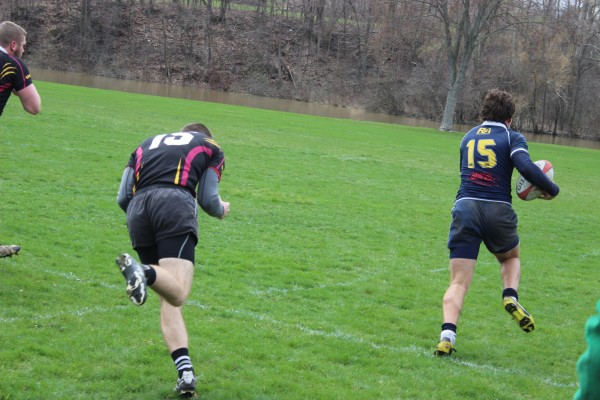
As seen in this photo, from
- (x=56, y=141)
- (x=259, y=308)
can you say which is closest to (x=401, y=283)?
(x=259, y=308)

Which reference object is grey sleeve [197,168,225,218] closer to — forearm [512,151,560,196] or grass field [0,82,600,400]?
grass field [0,82,600,400]

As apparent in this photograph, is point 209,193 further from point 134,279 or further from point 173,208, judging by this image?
point 134,279

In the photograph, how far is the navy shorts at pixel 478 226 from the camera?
6.65 metres

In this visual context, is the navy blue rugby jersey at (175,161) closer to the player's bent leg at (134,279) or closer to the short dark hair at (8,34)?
the player's bent leg at (134,279)

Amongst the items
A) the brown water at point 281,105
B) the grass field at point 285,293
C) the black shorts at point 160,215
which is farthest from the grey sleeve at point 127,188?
the brown water at point 281,105

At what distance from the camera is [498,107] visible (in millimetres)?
6793

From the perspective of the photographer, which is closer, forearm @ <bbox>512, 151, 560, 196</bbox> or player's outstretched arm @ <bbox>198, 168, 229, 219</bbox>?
player's outstretched arm @ <bbox>198, 168, 229, 219</bbox>

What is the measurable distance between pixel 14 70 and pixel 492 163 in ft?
14.4

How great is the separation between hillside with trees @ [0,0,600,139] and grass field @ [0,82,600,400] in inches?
1314

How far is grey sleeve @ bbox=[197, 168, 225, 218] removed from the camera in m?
5.21

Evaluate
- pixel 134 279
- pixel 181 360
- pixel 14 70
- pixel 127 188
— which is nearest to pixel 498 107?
pixel 127 188

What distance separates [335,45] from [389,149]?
4980 cm

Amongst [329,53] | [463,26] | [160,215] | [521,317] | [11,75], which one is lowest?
[521,317]

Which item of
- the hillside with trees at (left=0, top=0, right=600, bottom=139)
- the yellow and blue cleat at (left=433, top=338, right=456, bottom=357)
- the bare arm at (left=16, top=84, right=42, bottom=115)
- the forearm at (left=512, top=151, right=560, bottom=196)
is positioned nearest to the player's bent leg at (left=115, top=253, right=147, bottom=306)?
the yellow and blue cleat at (left=433, top=338, right=456, bottom=357)
